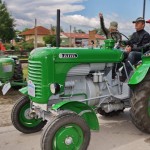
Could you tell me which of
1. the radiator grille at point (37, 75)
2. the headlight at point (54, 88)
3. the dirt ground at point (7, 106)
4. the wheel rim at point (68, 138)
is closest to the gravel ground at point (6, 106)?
the dirt ground at point (7, 106)

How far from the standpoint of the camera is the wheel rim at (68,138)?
3.97 m

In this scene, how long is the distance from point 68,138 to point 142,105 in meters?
1.35

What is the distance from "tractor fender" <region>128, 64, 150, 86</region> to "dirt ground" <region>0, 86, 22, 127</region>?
242cm

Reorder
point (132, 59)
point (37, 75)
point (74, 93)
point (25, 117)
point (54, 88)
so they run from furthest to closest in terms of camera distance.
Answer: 1. point (132, 59)
2. point (25, 117)
3. point (74, 93)
4. point (37, 75)
5. point (54, 88)

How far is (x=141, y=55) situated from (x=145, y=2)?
2180 mm

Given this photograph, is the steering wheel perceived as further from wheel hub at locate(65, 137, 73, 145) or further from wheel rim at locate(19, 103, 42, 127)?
wheel hub at locate(65, 137, 73, 145)

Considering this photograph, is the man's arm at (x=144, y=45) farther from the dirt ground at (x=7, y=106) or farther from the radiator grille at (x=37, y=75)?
the dirt ground at (x=7, y=106)

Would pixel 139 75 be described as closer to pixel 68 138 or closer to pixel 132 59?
pixel 132 59

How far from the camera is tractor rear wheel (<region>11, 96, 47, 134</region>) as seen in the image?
505 centimetres

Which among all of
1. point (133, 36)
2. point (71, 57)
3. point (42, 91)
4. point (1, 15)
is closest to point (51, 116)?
point (42, 91)

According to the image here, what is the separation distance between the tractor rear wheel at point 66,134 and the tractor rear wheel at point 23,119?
4.21ft

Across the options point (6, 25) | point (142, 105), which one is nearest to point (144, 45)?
point (142, 105)

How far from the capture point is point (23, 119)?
5.16m

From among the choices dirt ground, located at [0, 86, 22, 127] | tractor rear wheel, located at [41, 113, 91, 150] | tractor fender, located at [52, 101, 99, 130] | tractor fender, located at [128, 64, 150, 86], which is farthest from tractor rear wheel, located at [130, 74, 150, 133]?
dirt ground, located at [0, 86, 22, 127]
